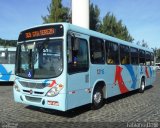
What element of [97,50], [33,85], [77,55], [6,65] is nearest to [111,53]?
[97,50]

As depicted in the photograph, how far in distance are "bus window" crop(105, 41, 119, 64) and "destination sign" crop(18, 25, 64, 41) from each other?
10.4 feet

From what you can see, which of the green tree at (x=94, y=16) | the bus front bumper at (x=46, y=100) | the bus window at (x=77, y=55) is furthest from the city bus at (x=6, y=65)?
the green tree at (x=94, y=16)

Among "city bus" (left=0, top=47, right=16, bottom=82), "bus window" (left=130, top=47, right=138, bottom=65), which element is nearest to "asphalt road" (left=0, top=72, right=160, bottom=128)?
"bus window" (left=130, top=47, right=138, bottom=65)

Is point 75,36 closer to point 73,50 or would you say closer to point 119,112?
point 73,50

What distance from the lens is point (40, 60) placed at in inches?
384

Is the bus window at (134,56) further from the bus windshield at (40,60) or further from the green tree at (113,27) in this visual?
the green tree at (113,27)

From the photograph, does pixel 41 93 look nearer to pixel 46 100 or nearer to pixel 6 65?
pixel 46 100

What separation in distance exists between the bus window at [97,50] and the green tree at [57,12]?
23.9 metres

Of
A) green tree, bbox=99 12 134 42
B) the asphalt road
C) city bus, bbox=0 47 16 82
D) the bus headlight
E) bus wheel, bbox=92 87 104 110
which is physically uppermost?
green tree, bbox=99 12 134 42

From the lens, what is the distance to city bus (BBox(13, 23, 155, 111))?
30.3ft

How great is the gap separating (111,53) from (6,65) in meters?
10.8

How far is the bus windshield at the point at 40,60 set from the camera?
9327 millimetres

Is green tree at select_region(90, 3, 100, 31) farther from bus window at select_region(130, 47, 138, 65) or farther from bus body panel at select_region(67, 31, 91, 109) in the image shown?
bus body panel at select_region(67, 31, 91, 109)

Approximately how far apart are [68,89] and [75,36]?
1708mm
